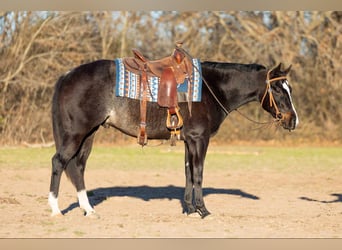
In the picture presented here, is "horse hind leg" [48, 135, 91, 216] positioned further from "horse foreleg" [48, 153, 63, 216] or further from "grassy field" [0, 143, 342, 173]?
"grassy field" [0, 143, 342, 173]

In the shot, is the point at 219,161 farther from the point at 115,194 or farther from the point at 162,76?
the point at 162,76

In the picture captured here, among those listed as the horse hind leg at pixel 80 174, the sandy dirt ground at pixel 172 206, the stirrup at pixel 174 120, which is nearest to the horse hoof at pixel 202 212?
the sandy dirt ground at pixel 172 206

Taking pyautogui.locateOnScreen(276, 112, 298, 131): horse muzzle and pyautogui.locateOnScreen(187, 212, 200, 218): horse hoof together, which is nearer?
pyautogui.locateOnScreen(187, 212, 200, 218): horse hoof

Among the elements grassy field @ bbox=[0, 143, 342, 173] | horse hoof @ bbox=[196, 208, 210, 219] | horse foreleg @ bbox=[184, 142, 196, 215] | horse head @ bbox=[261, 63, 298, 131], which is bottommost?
grassy field @ bbox=[0, 143, 342, 173]

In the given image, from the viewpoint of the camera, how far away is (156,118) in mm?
8664

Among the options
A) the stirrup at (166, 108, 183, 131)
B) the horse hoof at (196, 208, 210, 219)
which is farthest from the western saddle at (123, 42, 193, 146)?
the horse hoof at (196, 208, 210, 219)

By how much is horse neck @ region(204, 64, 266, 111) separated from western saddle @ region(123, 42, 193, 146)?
0.57 meters

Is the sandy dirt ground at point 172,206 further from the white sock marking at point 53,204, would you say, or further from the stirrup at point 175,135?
the stirrup at point 175,135

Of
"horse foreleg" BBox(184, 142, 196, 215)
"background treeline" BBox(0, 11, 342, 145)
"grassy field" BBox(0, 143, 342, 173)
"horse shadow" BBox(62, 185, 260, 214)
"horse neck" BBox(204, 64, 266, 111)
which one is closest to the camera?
"horse foreleg" BBox(184, 142, 196, 215)

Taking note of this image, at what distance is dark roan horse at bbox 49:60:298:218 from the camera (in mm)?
8438

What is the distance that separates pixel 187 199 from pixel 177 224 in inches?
34.7

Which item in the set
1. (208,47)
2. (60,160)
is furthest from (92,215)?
(208,47)

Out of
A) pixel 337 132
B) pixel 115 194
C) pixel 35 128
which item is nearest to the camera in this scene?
pixel 115 194

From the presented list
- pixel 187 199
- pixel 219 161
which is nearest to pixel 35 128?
pixel 219 161
